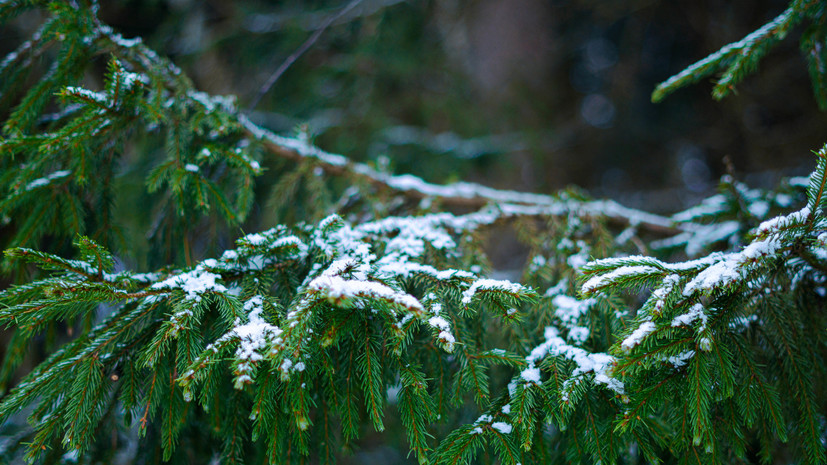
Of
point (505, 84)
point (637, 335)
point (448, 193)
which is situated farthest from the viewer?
point (505, 84)

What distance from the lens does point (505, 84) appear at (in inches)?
214

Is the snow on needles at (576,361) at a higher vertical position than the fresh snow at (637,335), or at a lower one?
lower

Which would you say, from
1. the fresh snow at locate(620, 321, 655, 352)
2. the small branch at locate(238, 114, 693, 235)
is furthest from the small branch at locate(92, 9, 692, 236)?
the fresh snow at locate(620, 321, 655, 352)

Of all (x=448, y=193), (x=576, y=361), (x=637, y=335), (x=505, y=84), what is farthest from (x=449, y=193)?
(x=505, y=84)

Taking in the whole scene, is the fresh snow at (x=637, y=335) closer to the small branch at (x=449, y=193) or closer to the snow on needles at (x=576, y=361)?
the snow on needles at (x=576, y=361)

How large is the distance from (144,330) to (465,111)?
4.34 m

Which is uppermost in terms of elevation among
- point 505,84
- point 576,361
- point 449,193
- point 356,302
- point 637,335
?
point 505,84

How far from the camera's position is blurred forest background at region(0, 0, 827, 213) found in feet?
13.6

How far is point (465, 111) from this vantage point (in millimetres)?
4922

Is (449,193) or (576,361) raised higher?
(449,193)

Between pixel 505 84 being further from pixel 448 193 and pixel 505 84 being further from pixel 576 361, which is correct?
pixel 576 361

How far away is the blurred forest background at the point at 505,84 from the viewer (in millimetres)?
4133

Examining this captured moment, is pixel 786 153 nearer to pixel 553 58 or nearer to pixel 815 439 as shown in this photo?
pixel 553 58

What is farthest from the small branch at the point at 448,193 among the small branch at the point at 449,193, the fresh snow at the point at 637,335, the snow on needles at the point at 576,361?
the fresh snow at the point at 637,335
